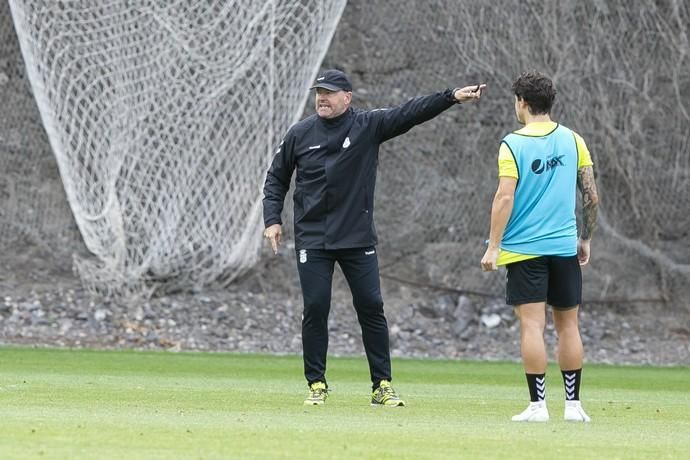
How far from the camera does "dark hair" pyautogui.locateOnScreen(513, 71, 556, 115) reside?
→ 7.95 metres

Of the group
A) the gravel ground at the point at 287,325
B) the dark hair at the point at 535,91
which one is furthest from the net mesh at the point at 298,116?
the dark hair at the point at 535,91

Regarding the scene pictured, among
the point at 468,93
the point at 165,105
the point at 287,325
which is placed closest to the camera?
the point at 468,93

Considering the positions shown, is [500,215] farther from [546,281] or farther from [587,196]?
[587,196]

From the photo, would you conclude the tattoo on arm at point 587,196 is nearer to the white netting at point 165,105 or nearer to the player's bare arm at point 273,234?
the player's bare arm at point 273,234

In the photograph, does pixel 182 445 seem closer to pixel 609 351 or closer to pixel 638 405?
pixel 638 405

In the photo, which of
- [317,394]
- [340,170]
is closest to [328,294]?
[317,394]

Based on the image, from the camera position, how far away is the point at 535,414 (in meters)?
7.83

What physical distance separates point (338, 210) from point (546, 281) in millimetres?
1485

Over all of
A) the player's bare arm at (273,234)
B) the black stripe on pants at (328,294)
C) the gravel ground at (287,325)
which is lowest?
the gravel ground at (287,325)

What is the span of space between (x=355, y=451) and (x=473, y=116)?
433 inches

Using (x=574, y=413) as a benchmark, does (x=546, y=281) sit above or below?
above

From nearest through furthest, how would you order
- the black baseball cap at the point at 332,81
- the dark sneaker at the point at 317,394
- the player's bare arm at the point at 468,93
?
the player's bare arm at the point at 468,93 < the dark sneaker at the point at 317,394 < the black baseball cap at the point at 332,81

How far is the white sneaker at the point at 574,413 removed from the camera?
7.91 metres

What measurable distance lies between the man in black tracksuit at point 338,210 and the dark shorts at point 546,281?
3.88 feet
